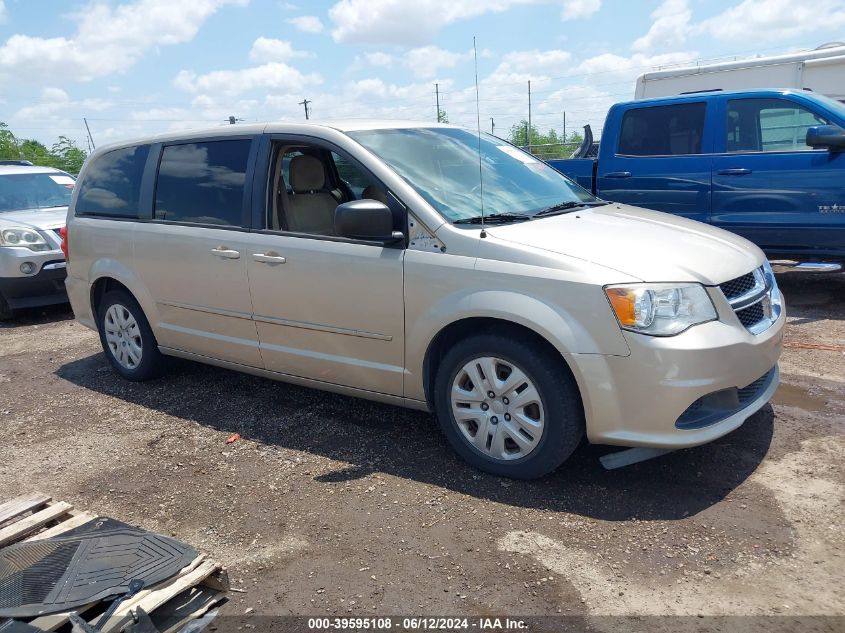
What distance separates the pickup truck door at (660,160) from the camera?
23.3ft

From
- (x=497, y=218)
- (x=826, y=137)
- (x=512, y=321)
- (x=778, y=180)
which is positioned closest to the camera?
(x=512, y=321)

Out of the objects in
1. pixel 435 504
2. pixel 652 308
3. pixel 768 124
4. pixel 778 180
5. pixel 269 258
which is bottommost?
pixel 435 504

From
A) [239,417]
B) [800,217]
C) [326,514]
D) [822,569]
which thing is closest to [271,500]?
[326,514]

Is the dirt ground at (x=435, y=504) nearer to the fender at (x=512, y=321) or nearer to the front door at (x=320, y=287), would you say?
the front door at (x=320, y=287)

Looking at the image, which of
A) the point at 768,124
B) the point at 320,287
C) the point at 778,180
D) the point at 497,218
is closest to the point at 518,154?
the point at 497,218

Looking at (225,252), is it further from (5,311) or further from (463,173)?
(5,311)

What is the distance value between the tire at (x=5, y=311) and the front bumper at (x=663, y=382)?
7.20 m

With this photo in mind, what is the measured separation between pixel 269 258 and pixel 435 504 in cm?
178

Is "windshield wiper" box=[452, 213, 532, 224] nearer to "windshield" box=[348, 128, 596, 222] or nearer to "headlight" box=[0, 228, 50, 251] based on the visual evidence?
"windshield" box=[348, 128, 596, 222]

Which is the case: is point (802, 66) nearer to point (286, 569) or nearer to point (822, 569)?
point (822, 569)

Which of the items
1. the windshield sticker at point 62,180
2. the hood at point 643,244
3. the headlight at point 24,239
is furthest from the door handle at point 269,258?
the windshield sticker at point 62,180

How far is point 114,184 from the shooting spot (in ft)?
17.6

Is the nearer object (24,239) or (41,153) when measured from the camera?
(24,239)

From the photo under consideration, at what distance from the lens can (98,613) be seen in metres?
2.66
